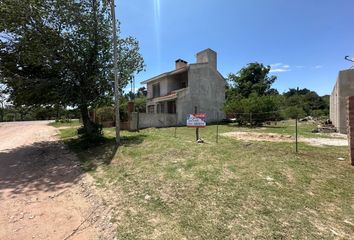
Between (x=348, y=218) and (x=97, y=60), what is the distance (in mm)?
11982

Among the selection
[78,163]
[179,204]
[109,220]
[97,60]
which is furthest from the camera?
[97,60]

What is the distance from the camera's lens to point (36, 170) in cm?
831

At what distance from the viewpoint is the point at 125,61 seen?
13.7 metres

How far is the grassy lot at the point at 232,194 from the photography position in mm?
3803

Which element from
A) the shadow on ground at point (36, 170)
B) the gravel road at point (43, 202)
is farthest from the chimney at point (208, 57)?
the gravel road at point (43, 202)

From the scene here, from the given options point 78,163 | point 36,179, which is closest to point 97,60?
point 78,163

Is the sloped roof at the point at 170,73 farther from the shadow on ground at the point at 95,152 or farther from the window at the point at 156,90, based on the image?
the shadow on ground at the point at 95,152

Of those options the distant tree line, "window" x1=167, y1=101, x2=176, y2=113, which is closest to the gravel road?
the distant tree line

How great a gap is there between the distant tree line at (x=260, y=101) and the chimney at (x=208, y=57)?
465 centimetres

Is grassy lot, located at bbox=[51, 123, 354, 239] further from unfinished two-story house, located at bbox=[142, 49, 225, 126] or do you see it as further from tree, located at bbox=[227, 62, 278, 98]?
tree, located at bbox=[227, 62, 278, 98]

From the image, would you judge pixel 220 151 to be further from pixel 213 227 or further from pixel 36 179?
pixel 36 179

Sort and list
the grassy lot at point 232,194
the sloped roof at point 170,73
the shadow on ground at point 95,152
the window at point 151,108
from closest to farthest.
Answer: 1. the grassy lot at point 232,194
2. the shadow on ground at point 95,152
3. the sloped roof at point 170,73
4. the window at point 151,108

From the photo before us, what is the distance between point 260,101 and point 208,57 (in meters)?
8.10

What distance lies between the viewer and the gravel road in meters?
4.21
